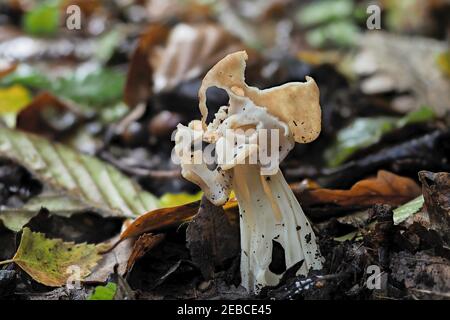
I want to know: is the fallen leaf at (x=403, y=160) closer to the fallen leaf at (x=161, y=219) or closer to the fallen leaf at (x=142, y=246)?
the fallen leaf at (x=161, y=219)

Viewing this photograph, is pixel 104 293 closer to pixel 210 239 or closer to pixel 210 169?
pixel 210 239

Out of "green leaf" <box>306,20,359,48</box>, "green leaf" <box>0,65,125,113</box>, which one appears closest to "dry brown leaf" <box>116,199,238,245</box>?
"green leaf" <box>0,65,125,113</box>

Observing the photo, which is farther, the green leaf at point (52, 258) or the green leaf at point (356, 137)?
the green leaf at point (356, 137)

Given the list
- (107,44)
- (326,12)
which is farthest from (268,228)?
(326,12)

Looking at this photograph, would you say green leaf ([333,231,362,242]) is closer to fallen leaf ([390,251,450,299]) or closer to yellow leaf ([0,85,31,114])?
fallen leaf ([390,251,450,299])

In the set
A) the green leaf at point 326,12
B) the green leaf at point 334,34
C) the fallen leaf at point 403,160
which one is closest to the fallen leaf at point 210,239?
the fallen leaf at point 403,160
